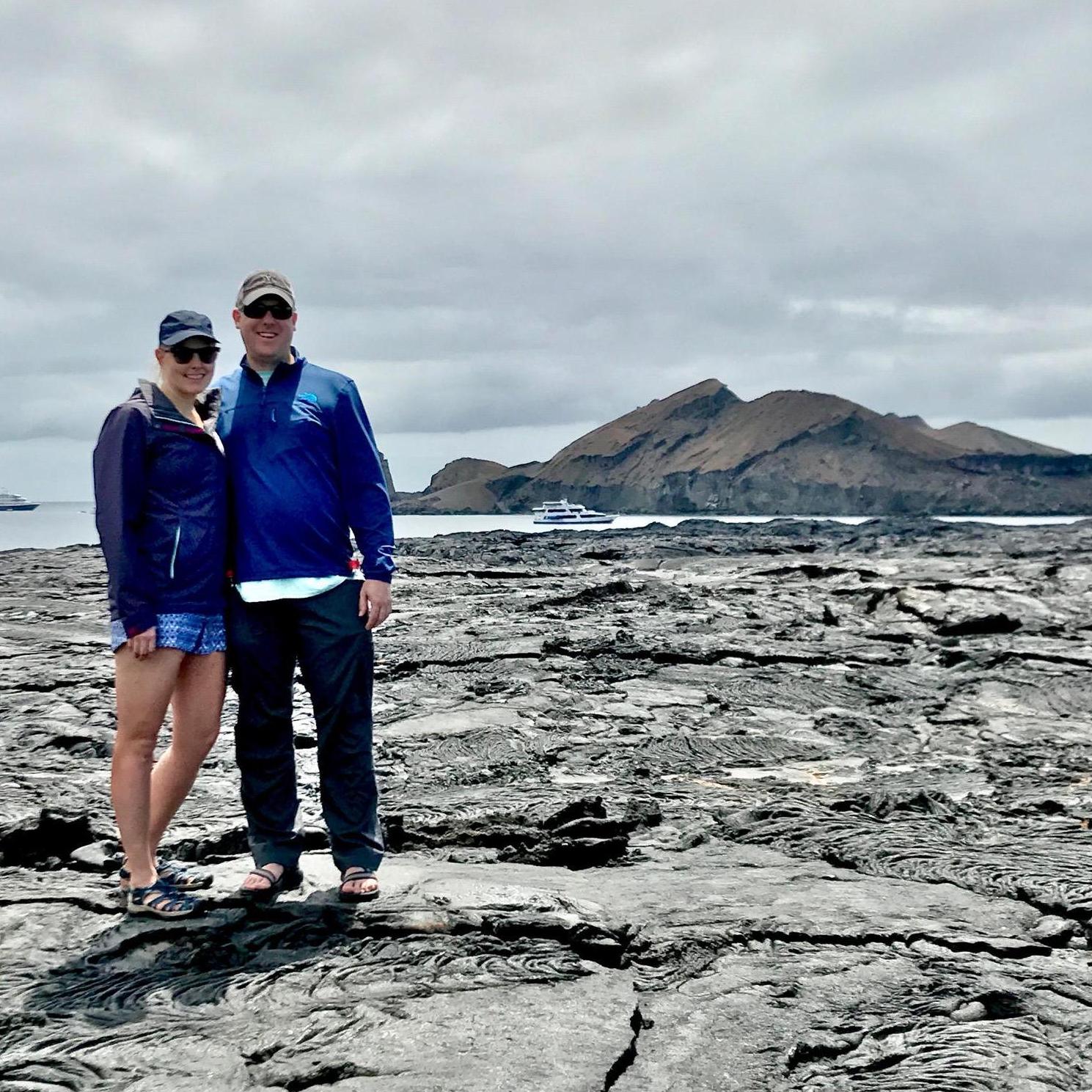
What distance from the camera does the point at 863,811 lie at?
16.1ft

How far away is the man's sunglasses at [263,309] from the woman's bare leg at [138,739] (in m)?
1.07

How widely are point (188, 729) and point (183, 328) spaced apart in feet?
4.02

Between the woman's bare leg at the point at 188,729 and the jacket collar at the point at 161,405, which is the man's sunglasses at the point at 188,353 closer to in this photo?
the jacket collar at the point at 161,405

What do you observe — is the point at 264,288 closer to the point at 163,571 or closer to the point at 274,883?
the point at 163,571

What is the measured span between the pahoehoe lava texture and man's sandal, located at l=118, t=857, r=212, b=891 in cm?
8

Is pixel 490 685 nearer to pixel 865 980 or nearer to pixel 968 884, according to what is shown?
pixel 968 884

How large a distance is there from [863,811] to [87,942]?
3243 millimetres

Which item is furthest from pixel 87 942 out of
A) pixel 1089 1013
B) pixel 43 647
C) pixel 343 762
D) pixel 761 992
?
pixel 43 647

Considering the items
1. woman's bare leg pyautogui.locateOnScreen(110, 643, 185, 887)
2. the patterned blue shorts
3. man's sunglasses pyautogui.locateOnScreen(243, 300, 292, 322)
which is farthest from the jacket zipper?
man's sunglasses pyautogui.locateOnScreen(243, 300, 292, 322)

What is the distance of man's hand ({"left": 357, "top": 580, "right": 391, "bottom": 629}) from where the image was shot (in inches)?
138

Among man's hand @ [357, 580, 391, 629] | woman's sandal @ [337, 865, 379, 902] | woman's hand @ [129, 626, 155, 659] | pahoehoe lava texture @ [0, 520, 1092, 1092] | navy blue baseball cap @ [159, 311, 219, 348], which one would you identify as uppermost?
navy blue baseball cap @ [159, 311, 219, 348]

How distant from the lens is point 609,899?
12.0ft

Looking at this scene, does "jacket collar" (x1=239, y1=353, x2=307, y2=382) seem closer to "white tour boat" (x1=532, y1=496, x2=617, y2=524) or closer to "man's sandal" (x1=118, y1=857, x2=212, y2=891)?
"man's sandal" (x1=118, y1=857, x2=212, y2=891)

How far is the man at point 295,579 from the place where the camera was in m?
3.45
